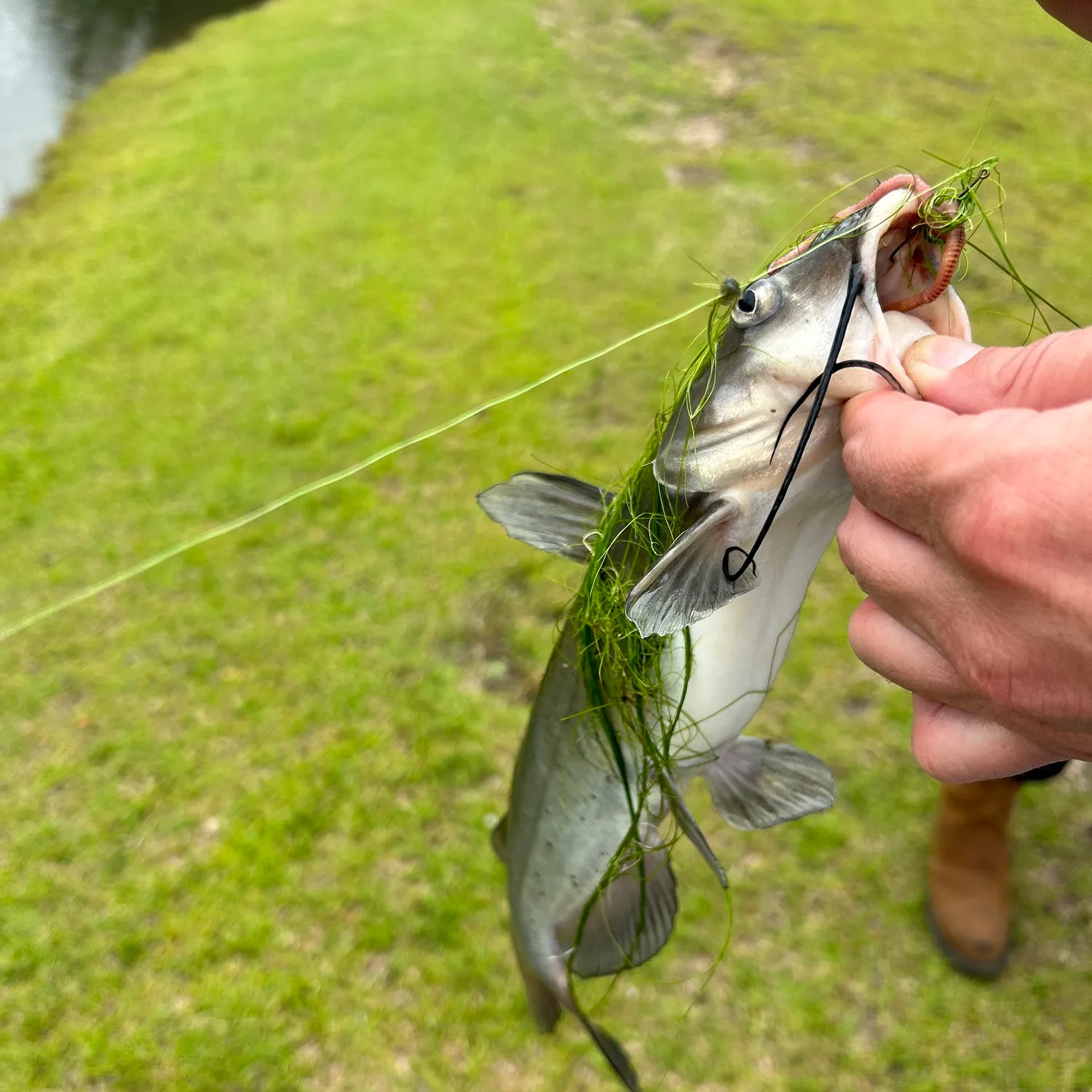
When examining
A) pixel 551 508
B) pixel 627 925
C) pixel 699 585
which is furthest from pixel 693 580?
pixel 627 925

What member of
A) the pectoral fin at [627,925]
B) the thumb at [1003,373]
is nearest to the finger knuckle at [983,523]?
the thumb at [1003,373]

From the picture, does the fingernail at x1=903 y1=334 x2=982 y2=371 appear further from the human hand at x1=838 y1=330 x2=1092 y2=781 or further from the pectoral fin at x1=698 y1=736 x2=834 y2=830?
the pectoral fin at x1=698 y1=736 x2=834 y2=830

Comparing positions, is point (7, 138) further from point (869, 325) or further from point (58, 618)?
point (869, 325)

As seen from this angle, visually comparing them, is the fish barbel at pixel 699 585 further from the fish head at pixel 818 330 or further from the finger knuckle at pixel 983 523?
the finger knuckle at pixel 983 523

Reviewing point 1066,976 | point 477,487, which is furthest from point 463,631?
point 1066,976

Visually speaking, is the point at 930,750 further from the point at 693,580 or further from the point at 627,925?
the point at 627,925

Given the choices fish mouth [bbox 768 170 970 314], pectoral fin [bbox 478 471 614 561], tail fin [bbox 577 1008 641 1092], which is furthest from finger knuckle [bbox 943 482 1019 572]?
tail fin [bbox 577 1008 641 1092]
